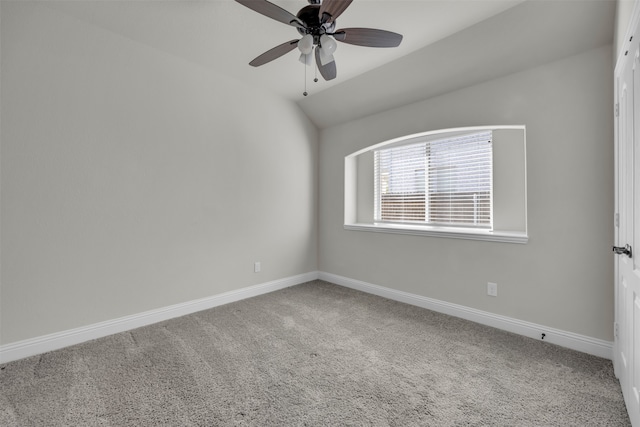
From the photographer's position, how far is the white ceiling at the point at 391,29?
212cm

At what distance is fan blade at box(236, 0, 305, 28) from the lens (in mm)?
1606

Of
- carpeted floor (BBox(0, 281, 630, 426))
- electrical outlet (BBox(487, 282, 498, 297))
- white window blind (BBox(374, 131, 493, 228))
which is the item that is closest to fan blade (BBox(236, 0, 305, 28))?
carpeted floor (BBox(0, 281, 630, 426))

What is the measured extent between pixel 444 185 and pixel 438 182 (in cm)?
9

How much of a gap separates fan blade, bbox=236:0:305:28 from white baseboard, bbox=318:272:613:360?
2854 mm

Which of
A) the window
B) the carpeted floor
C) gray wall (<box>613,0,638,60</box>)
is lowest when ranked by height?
the carpeted floor

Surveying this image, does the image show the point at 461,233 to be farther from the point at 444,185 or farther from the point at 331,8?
the point at 331,8

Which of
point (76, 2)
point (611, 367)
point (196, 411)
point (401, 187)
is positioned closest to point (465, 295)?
point (611, 367)

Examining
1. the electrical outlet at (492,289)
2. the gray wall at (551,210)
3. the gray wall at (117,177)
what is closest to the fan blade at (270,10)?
the gray wall at (117,177)

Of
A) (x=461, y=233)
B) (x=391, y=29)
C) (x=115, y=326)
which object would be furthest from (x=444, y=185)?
(x=115, y=326)

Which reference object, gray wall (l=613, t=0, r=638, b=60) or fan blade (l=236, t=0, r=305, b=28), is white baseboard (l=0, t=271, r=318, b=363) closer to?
fan blade (l=236, t=0, r=305, b=28)

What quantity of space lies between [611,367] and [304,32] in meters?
3.09

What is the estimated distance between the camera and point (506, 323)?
263 cm

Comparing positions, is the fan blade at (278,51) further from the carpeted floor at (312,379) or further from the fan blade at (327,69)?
the carpeted floor at (312,379)

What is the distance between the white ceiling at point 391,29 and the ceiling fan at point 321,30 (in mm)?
391
